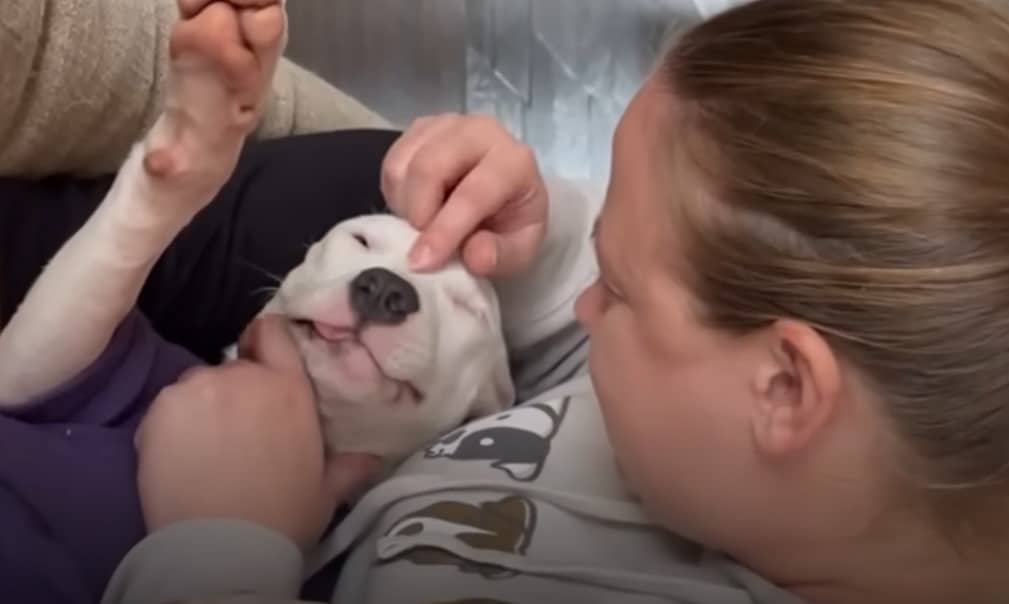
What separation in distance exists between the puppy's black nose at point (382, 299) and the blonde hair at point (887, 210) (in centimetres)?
17

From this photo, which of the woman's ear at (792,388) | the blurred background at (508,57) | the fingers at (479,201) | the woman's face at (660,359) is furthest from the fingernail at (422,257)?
the blurred background at (508,57)

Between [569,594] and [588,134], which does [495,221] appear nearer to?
[569,594]

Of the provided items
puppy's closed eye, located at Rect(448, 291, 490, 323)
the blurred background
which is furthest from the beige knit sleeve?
the blurred background

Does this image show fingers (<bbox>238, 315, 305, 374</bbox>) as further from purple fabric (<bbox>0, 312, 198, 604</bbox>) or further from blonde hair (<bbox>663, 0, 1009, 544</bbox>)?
blonde hair (<bbox>663, 0, 1009, 544</bbox>)

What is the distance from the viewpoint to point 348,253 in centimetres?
75

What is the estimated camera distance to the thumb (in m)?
0.75

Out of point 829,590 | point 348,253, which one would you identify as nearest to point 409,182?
point 348,253

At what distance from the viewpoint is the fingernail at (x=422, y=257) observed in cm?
73

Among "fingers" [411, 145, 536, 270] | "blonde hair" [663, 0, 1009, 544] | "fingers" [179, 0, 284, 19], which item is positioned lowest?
"fingers" [411, 145, 536, 270]

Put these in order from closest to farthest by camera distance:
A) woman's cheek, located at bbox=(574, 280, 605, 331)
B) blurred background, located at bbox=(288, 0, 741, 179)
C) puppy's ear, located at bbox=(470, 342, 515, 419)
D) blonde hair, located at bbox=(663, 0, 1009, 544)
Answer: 1. blonde hair, located at bbox=(663, 0, 1009, 544)
2. woman's cheek, located at bbox=(574, 280, 605, 331)
3. puppy's ear, located at bbox=(470, 342, 515, 419)
4. blurred background, located at bbox=(288, 0, 741, 179)

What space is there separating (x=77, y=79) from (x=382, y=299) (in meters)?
0.21

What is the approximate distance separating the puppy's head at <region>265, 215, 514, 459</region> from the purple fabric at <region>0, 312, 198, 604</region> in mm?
86

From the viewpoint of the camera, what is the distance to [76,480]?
0.68m

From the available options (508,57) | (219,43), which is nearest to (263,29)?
(219,43)
